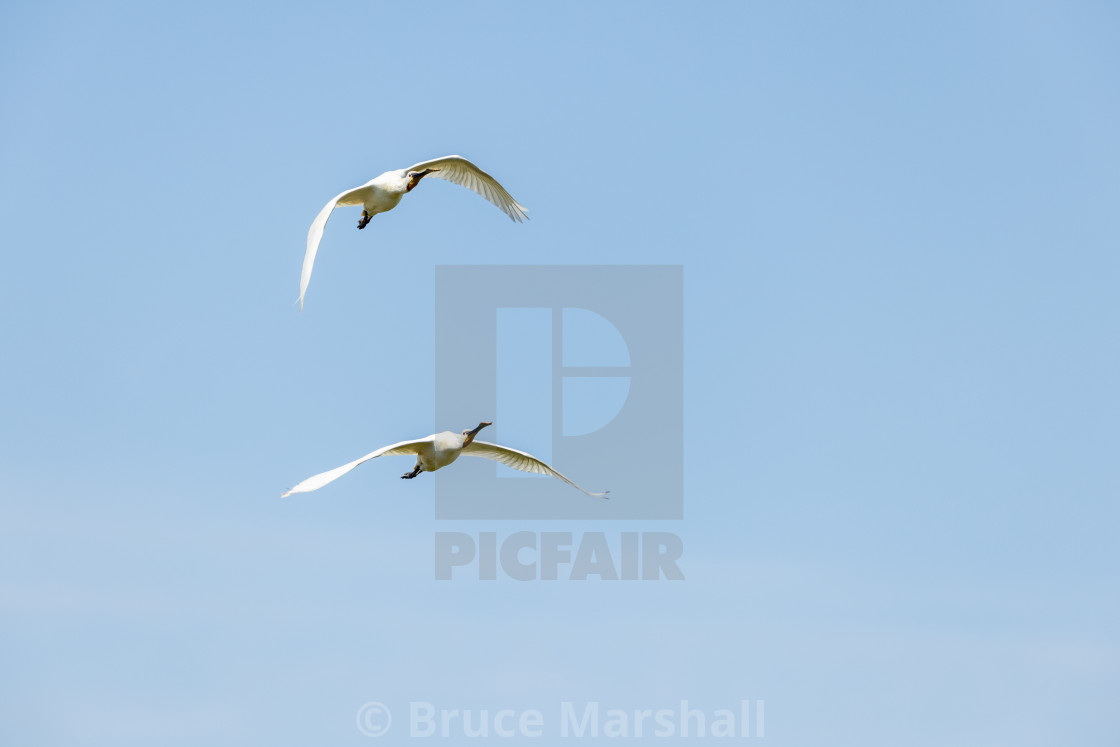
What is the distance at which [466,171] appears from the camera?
125 feet

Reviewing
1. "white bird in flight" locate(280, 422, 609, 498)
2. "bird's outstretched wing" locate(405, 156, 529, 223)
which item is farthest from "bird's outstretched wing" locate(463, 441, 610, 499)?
"bird's outstretched wing" locate(405, 156, 529, 223)

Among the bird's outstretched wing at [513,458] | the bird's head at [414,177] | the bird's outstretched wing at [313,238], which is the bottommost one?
the bird's outstretched wing at [513,458]

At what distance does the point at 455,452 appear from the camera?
35.4 m

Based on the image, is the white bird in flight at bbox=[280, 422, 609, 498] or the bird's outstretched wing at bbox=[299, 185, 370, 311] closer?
the bird's outstretched wing at bbox=[299, 185, 370, 311]

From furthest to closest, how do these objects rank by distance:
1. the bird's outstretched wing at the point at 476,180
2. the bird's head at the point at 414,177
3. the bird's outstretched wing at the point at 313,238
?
the bird's outstretched wing at the point at 476,180 → the bird's head at the point at 414,177 → the bird's outstretched wing at the point at 313,238

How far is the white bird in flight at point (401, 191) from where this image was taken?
27.0m

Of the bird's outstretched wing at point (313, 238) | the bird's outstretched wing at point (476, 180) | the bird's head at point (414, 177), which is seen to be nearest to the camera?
the bird's outstretched wing at point (313, 238)

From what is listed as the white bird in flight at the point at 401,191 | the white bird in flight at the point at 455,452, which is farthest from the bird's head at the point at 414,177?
the white bird in flight at the point at 455,452

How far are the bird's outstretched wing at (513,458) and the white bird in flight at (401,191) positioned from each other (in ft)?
24.6

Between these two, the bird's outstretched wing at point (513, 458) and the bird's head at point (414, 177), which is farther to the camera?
the bird's outstretched wing at point (513, 458)

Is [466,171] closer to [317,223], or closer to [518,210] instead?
[518,210]

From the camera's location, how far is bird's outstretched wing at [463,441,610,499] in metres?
37.2

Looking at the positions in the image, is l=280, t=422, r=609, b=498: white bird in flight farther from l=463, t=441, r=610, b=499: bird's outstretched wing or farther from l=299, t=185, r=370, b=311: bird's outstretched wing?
l=299, t=185, r=370, b=311: bird's outstretched wing

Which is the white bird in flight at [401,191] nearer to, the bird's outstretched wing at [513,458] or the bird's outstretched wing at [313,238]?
the bird's outstretched wing at [313,238]
